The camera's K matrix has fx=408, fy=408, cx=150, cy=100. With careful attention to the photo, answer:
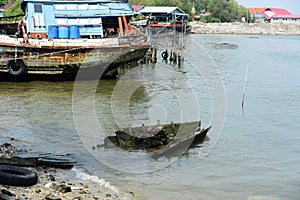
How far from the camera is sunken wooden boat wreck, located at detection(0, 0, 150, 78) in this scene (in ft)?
73.1

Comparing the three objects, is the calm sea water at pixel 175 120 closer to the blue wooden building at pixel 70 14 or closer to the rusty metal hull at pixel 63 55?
the rusty metal hull at pixel 63 55

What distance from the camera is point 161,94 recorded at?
883 inches

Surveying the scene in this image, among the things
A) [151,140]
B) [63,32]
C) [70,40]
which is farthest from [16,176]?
[63,32]

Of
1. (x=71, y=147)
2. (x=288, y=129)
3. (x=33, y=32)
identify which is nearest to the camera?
(x=71, y=147)

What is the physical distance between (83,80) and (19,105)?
6849 millimetres

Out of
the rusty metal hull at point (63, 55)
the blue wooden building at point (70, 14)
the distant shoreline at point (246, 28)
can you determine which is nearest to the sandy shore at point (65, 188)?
the rusty metal hull at point (63, 55)

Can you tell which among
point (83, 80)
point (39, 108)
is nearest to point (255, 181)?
point (39, 108)

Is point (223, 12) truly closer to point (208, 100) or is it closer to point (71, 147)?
point (208, 100)

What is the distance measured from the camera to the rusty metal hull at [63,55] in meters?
22.2

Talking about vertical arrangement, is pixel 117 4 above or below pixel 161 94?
above

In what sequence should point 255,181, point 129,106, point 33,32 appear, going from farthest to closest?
point 33,32 → point 129,106 → point 255,181

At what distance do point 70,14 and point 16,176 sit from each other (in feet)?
56.1

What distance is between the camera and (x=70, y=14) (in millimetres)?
24203

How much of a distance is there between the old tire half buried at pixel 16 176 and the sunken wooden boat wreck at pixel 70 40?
1380 centimetres
